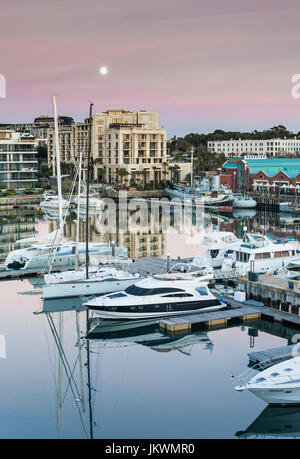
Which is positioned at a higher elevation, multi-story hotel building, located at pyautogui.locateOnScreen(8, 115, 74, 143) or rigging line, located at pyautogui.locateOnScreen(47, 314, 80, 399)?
multi-story hotel building, located at pyautogui.locateOnScreen(8, 115, 74, 143)

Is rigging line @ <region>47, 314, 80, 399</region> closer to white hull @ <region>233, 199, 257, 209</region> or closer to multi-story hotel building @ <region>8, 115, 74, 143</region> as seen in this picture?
white hull @ <region>233, 199, 257, 209</region>

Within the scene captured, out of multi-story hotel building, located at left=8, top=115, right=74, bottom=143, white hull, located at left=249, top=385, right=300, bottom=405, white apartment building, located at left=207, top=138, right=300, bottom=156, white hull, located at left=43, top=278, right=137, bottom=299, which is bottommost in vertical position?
white hull, located at left=249, top=385, right=300, bottom=405

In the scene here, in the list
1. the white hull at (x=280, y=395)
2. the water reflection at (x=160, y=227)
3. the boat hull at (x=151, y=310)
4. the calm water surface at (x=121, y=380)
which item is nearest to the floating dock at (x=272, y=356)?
the calm water surface at (x=121, y=380)

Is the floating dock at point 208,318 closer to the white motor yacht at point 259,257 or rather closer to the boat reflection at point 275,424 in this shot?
the white motor yacht at point 259,257

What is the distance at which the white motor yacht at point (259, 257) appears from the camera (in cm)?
2970

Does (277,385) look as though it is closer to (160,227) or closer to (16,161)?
(160,227)

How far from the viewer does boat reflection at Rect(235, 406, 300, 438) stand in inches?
603

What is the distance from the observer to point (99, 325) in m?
24.3

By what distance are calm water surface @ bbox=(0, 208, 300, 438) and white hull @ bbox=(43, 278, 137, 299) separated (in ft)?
2.19

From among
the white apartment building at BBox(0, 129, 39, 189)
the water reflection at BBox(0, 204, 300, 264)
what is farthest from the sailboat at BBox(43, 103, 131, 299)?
the white apartment building at BBox(0, 129, 39, 189)

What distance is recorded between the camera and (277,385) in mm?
16062

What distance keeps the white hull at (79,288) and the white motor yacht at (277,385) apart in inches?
478
